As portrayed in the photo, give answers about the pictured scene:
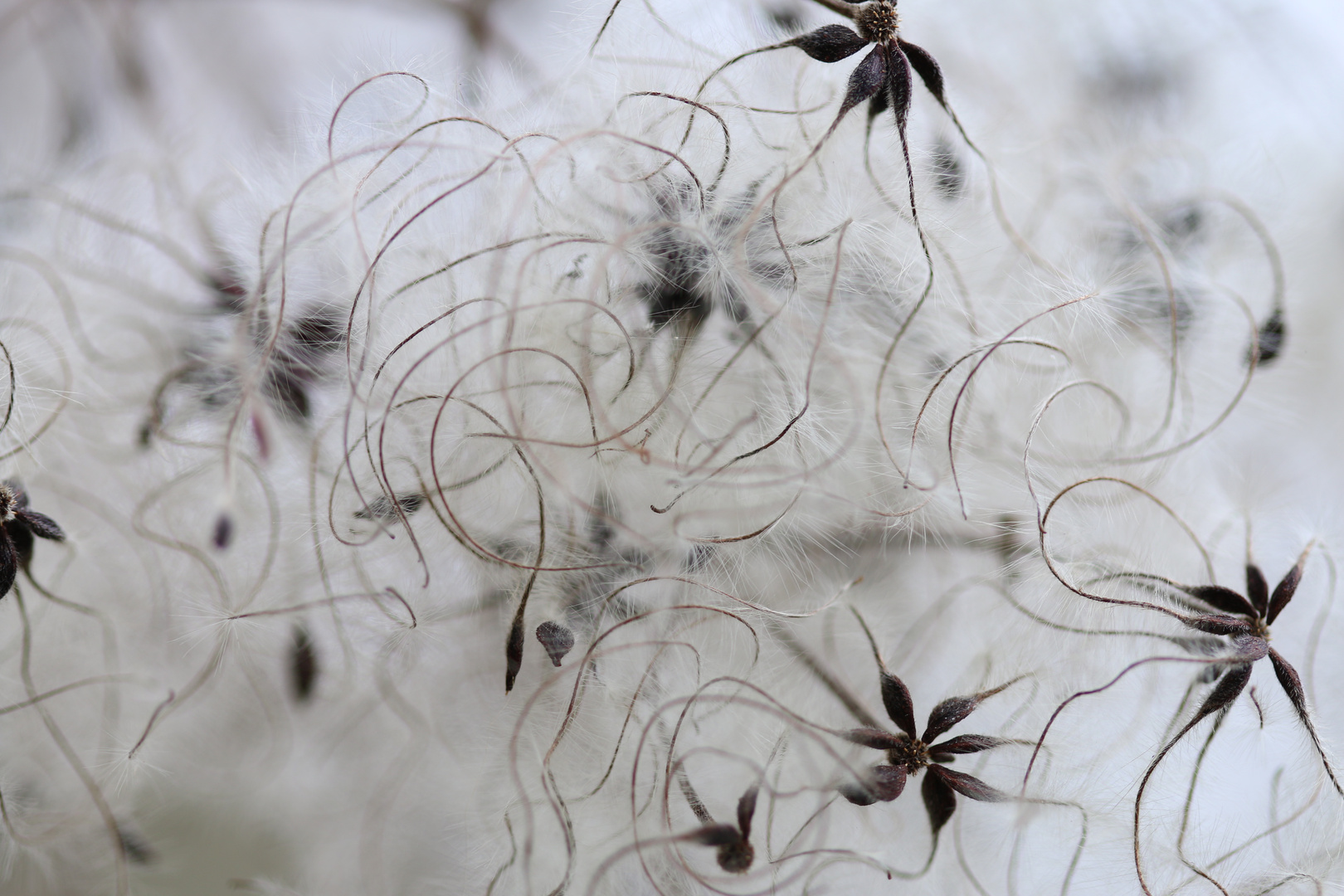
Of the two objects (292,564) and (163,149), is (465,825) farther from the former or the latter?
(163,149)

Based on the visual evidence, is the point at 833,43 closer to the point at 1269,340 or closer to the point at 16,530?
the point at 1269,340

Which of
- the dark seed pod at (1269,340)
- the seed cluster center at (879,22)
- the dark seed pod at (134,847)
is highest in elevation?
the dark seed pod at (1269,340)

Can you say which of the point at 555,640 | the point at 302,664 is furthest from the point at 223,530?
the point at 555,640

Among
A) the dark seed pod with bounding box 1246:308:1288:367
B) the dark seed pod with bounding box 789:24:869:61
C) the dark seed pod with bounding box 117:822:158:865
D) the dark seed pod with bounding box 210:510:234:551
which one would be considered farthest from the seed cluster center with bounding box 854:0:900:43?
the dark seed pod with bounding box 117:822:158:865

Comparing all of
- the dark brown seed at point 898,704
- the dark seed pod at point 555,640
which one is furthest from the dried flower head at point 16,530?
the dark brown seed at point 898,704

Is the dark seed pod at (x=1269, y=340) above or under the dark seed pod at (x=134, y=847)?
above

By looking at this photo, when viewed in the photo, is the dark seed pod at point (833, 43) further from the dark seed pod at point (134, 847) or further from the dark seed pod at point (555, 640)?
the dark seed pod at point (134, 847)
